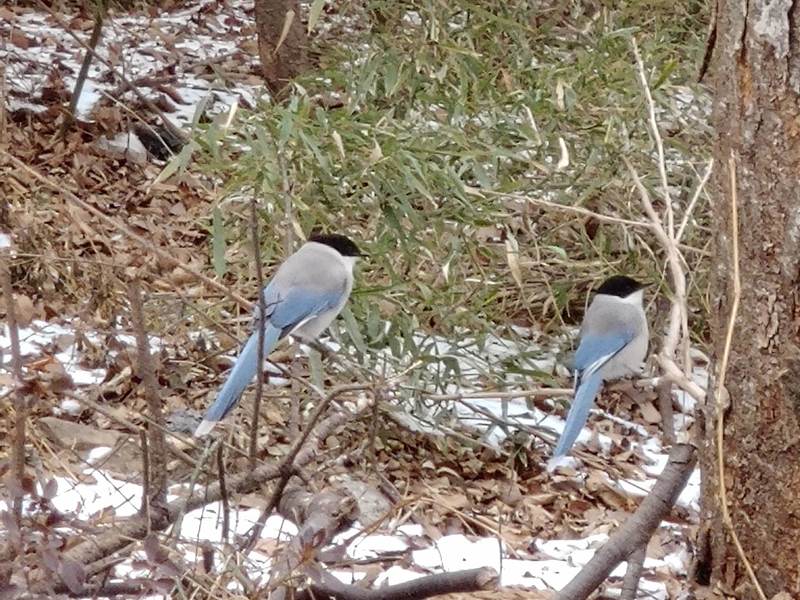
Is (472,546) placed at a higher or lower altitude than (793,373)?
lower

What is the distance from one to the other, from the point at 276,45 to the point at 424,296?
8.64 feet

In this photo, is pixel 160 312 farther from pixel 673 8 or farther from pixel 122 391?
pixel 673 8

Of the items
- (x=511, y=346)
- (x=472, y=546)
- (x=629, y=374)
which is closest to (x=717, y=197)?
(x=472, y=546)

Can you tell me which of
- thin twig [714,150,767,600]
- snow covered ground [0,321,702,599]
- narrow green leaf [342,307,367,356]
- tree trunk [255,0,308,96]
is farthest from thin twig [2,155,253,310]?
tree trunk [255,0,308,96]

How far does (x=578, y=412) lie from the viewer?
2930mm

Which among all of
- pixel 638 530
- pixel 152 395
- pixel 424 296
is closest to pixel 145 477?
pixel 152 395

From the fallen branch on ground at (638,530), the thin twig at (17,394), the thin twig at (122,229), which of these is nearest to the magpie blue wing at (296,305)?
the thin twig at (122,229)

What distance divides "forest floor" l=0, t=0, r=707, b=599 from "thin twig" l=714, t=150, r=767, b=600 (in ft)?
2.75

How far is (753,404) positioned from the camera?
5.77 feet

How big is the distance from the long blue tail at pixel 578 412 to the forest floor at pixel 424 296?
6.6 inches

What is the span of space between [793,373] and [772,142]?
0.32m

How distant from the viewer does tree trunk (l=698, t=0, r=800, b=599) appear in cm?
172

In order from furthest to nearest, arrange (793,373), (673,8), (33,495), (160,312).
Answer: (673,8) < (160,312) < (793,373) < (33,495)

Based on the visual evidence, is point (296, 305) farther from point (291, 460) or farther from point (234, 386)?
point (291, 460)
